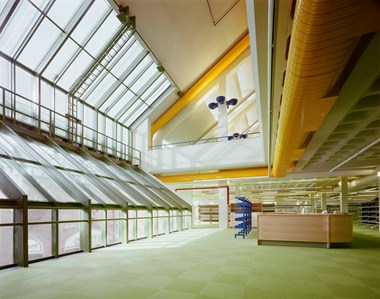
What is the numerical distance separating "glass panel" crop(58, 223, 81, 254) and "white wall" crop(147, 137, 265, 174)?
7.49 m

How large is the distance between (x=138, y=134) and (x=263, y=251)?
10.2 m

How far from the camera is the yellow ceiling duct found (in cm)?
197

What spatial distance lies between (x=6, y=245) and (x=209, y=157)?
372 inches

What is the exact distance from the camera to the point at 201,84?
1459 centimetres

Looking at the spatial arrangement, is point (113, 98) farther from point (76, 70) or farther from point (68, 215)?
point (68, 215)

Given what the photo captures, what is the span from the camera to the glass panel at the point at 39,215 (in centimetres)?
545

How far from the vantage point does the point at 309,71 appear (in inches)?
114

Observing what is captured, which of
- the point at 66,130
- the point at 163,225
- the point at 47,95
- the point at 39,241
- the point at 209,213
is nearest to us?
the point at 39,241

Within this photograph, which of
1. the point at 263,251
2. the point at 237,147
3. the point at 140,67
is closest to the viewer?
the point at 263,251

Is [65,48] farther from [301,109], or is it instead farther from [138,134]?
[301,109]

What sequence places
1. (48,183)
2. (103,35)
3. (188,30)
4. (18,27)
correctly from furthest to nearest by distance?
(188,30) < (103,35) < (18,27) < (48,183)

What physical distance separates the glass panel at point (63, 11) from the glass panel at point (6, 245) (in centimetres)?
620

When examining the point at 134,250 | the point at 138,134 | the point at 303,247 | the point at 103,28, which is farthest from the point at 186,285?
the point at 138,134

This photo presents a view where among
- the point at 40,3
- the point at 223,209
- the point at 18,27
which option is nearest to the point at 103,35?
the point at 40,3
